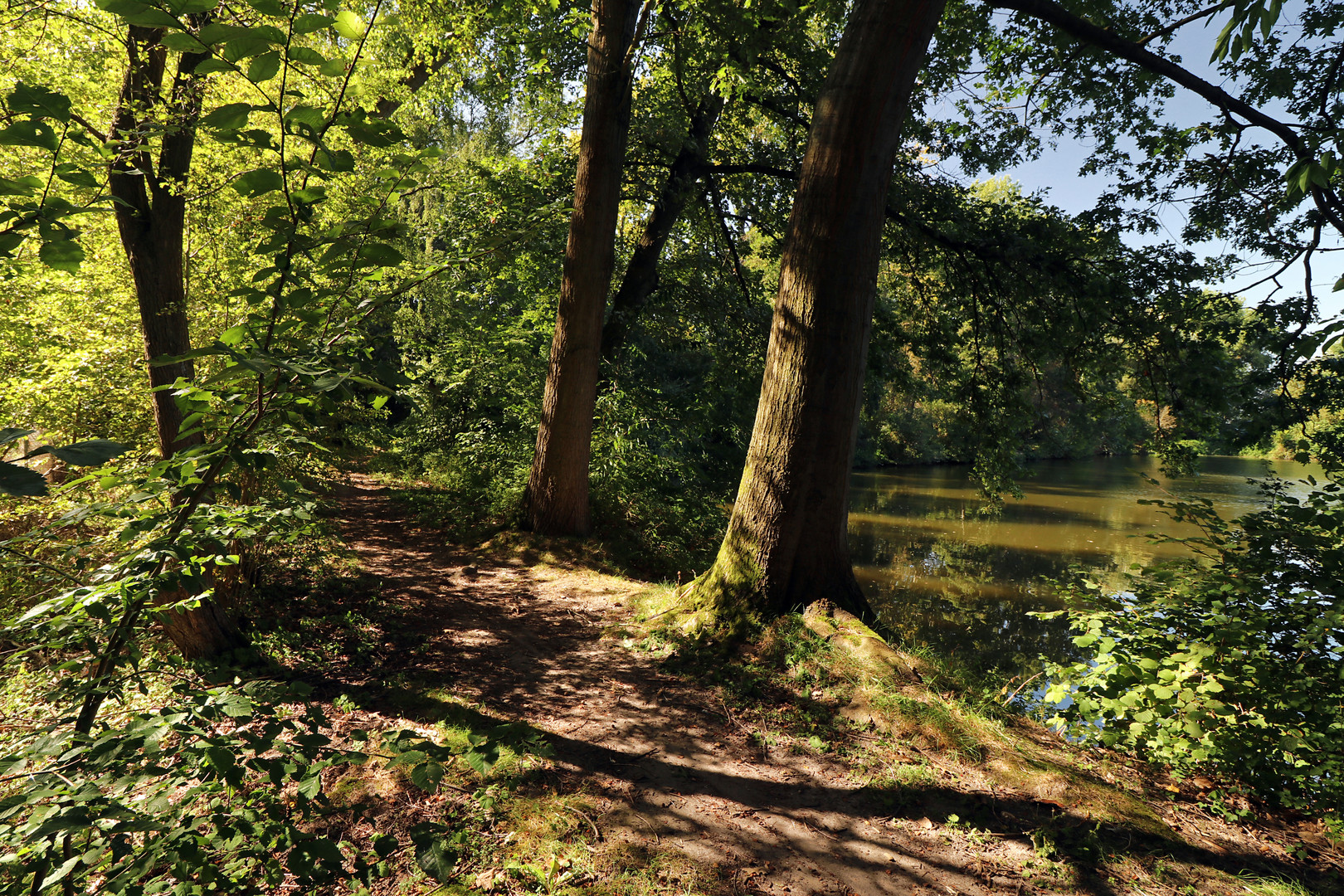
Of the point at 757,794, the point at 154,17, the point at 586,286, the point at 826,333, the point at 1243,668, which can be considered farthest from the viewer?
the point at 586,286

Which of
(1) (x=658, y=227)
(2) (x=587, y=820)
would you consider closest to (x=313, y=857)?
(2) (x=587, y=820)

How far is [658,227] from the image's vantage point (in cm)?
863

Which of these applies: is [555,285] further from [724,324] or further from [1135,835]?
[1135,835]

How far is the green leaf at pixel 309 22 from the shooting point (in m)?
1.08

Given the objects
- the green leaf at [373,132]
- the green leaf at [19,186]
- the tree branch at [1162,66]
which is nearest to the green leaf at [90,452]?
the green leaf at [19,186]

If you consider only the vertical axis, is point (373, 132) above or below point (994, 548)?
above

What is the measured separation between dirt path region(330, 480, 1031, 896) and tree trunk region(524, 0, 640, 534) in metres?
1.54

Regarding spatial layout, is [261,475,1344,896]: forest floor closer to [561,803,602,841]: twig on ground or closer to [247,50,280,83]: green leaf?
[561,803,602,841]: twig on ground

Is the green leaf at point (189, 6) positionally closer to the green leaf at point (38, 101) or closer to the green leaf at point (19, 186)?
the green leaf at point (38, 101)

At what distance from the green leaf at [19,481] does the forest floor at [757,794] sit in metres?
1.25

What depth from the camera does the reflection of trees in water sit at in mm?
8977

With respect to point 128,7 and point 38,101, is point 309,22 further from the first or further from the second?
point 38,101

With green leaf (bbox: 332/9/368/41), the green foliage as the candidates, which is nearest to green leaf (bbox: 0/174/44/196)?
green leaf (bbox: 332/9/368/41)

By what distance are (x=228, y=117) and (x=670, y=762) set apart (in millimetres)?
3215
